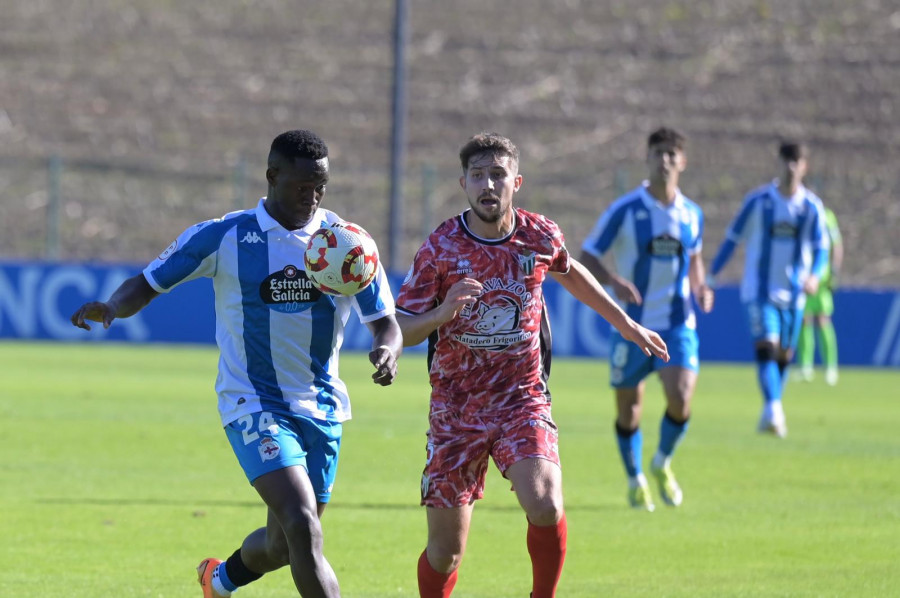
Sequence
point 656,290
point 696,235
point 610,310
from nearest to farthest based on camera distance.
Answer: point 610,310 < point 656,290 < point 696,235

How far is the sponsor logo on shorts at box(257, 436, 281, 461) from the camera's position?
621 centimetres

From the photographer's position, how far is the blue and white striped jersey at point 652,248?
36.3 ft

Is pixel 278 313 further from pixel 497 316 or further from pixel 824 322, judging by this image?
pixel 824 322

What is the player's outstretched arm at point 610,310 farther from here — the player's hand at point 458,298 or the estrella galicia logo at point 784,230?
the estrella galicia logo at point 784,230

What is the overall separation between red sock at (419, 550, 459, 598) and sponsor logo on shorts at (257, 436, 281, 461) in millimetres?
922

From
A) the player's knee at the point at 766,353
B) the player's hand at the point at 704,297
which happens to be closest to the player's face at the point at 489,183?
the player's hand at the point at 704,297

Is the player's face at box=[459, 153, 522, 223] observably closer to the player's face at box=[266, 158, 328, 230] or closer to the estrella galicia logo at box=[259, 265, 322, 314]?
the player's face at box=[266, 158, 328, 230]

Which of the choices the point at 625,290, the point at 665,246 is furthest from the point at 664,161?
the point at 625,290

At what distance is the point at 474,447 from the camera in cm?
670

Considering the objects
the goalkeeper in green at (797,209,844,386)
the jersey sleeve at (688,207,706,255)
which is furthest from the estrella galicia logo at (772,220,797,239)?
the goalkeeper in green at (797,209,844,386)

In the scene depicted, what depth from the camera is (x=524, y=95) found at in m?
48.9

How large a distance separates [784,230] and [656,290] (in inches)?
204

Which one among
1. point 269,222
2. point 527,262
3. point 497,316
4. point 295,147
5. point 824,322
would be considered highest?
point 295,147

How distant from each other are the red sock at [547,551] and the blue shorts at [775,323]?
9.30m
